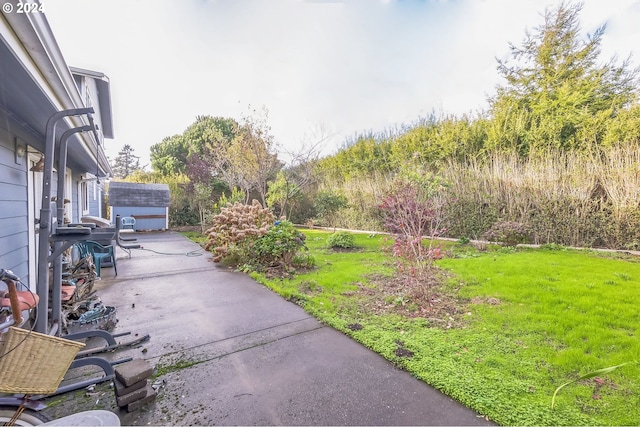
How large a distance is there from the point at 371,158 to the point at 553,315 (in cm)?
964

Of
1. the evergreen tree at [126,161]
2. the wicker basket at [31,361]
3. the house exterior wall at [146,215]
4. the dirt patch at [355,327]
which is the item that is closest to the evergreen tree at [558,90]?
the dirt patch at [355,327]

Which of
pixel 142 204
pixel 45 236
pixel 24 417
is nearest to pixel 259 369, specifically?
pixel 24 417

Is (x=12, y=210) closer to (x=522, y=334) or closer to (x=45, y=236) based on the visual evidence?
(x=45, y=236)

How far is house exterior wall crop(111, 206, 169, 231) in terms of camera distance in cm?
1224

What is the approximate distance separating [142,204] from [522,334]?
13976mm

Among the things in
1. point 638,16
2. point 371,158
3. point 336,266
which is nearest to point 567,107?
point 638,16

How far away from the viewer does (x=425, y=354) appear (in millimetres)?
2645

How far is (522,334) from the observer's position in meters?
3.03

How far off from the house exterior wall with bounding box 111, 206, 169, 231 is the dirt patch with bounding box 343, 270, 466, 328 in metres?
11.4

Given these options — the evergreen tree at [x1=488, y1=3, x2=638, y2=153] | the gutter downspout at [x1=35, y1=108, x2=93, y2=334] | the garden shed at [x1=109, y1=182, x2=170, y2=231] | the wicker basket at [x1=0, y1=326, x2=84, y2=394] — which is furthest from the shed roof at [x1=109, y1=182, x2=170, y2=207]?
the evergreen tree at [x1=488, y1=3, x2=638, y2=153]

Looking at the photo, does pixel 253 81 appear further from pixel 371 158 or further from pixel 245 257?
pixel 245 257

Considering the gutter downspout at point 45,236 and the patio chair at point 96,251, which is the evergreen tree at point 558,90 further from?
the patio chair at point 96,251

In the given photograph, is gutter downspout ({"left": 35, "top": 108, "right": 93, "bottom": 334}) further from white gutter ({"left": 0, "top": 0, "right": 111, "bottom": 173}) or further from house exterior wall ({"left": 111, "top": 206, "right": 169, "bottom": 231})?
house exterior wall ({"left": 111, "top": 206, "right": 169, "bottom": 231})

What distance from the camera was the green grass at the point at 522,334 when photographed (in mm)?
2020
